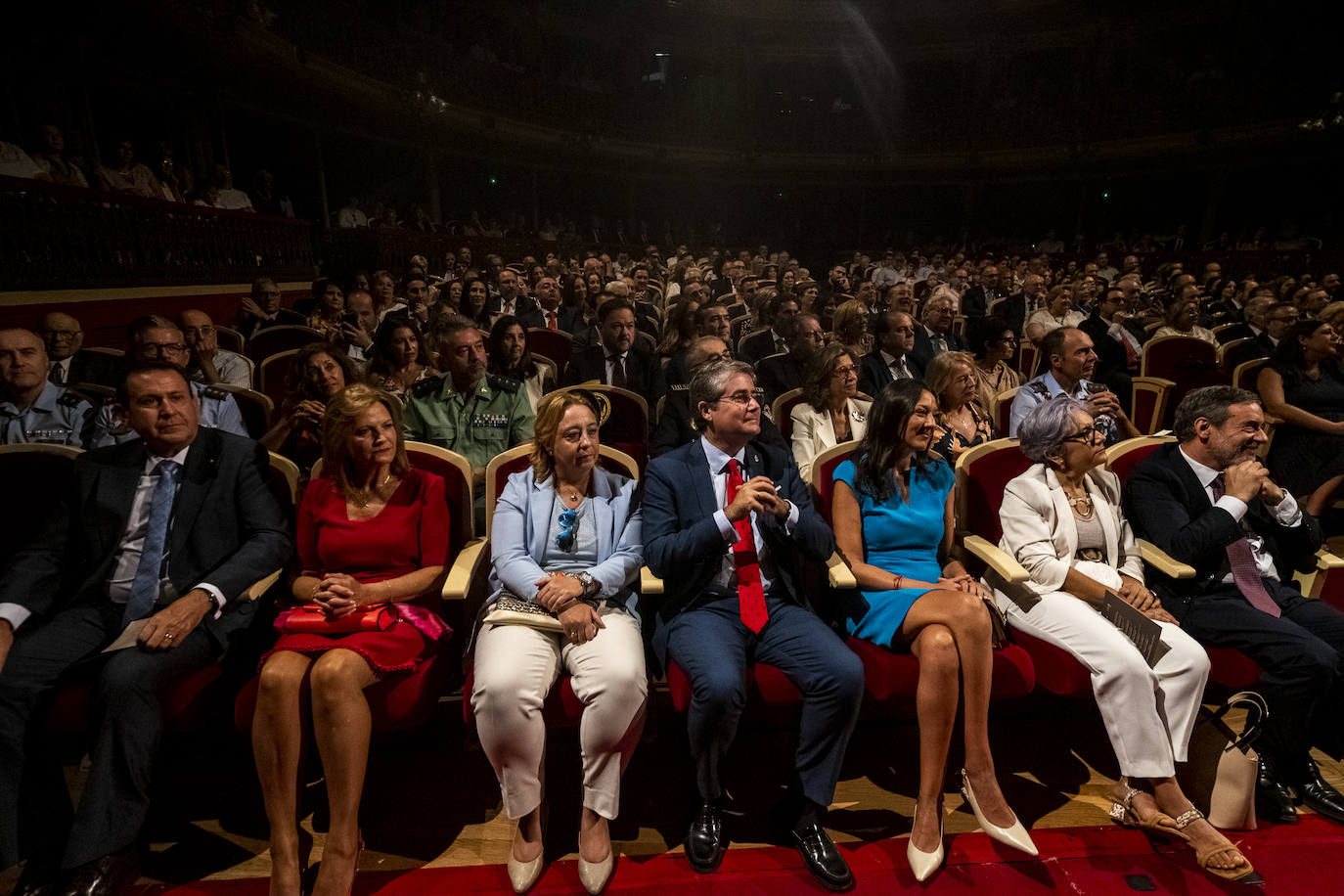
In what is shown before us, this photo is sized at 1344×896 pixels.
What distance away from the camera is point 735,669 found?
1805mm

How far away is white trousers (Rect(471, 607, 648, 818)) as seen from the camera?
5.67 feet

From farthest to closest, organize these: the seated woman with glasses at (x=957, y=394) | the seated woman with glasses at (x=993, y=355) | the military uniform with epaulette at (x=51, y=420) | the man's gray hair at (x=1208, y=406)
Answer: the seated woman with glasses at (x=993, y=355)
the seated woman with glasses at (x=957, y=394)
the military uniform with epaulette at (x=51, y=420)
the man's gray hair at (x=1208, y=406)

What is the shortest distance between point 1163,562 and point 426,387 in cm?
266

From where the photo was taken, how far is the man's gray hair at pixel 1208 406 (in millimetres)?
2146

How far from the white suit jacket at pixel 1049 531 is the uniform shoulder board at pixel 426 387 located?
7.12ft

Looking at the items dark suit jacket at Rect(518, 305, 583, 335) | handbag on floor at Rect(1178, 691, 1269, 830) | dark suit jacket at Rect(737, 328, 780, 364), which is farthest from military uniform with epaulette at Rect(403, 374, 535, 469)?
dark suit jacket at Rect(518, 305, 583, 335)

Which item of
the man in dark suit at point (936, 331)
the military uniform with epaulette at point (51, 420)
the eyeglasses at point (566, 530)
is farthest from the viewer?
the man in dark suit at point (936, 331)

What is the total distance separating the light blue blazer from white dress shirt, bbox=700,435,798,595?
240 mm

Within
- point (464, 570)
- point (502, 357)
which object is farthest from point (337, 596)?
point (502, 357)

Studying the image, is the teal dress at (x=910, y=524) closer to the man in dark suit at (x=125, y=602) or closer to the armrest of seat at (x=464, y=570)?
the armrest of seat at (x=464, y=570)

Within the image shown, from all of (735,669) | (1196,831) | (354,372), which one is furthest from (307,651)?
(1196,831)

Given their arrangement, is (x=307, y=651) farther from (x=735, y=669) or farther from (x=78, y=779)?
(x=735, y=669)

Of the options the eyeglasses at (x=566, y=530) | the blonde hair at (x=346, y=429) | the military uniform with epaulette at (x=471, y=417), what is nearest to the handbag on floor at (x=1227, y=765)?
the eyeglasses at (x=566, y=530)

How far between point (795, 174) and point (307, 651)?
17.8 m
